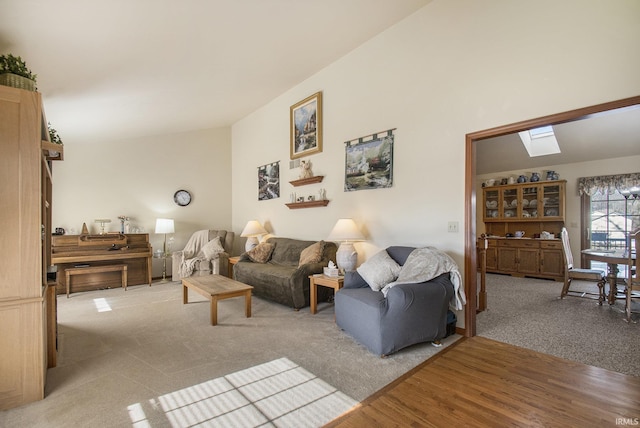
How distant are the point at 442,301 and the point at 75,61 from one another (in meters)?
4.37

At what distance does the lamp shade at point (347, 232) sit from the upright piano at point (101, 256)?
3811 mm

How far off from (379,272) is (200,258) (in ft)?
12.3

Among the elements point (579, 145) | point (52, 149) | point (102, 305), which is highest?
point (579, 145)

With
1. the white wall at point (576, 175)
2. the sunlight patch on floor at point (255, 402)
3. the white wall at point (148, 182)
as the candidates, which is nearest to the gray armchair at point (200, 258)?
the white wall at point (148, 182)

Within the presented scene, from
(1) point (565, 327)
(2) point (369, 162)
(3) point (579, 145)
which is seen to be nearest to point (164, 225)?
(2) point (369, 162)

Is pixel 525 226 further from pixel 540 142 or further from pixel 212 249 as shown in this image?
pixel 212 249

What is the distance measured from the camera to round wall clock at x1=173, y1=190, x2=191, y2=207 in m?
6.46

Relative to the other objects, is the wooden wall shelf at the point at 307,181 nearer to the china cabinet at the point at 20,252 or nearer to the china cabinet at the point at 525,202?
the china cabinet at the point at 20,252

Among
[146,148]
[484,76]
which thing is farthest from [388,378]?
[146,148]

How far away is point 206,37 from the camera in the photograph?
3.30 meters

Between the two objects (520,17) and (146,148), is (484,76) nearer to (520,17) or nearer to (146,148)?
Result: (520,17)

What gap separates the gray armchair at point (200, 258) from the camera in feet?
17.9

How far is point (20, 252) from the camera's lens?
192 cm

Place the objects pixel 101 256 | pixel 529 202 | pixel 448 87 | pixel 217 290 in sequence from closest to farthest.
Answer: pixel 448 87
pixel 217 290
pixel 101 256
pixel 529 202
